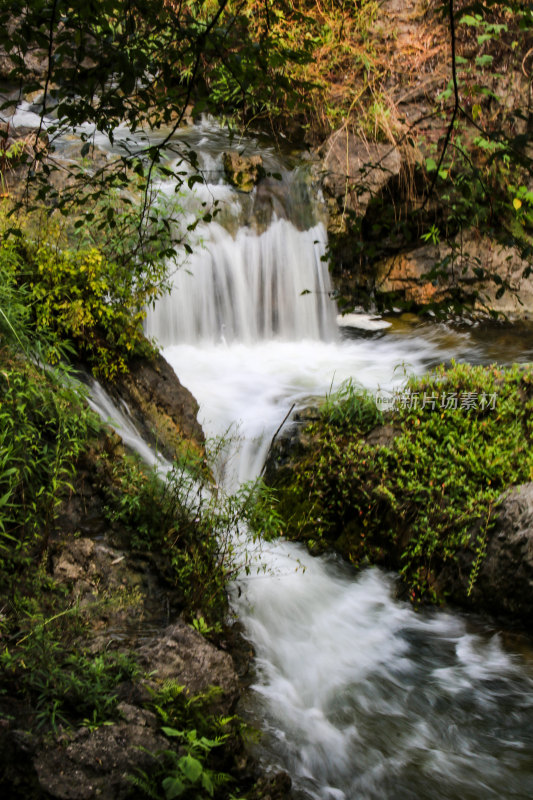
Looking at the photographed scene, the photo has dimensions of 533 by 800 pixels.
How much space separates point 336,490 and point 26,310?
2734 millimetres

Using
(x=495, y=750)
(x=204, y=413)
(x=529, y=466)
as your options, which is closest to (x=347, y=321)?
(x=204, y=413)

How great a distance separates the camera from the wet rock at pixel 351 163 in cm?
861

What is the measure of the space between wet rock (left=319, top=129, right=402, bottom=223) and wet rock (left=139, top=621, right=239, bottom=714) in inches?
269

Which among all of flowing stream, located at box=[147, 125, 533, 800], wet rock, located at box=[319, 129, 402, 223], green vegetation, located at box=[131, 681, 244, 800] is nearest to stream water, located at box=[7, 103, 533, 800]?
flowing stream, located at box=[147, 125, 533, 800]

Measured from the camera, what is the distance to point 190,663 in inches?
110

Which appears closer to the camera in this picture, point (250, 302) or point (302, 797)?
point (302, 797)

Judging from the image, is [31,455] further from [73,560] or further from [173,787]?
[173,787]

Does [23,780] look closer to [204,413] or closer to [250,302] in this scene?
[204,413]

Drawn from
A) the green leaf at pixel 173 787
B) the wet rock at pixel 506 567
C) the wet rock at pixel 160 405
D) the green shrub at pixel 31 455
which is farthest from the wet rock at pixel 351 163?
the green leaf at pixel 173 787

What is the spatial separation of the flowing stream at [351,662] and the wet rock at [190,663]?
508mm

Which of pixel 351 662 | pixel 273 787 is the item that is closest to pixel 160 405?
pixel 351 662

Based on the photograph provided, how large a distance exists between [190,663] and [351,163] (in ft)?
26.4

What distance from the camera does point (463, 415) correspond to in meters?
4.96

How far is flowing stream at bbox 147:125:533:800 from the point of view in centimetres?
306
